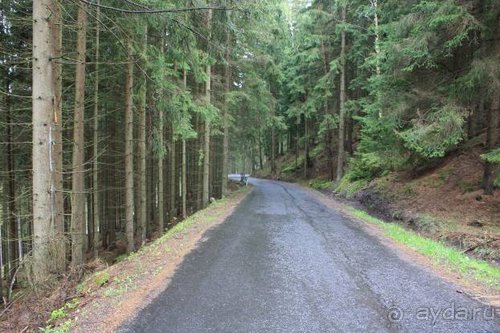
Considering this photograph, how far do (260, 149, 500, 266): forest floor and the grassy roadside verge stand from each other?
6350 millimetres

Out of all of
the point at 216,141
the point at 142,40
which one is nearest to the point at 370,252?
the point at 142,40

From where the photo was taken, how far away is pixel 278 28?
1738cm

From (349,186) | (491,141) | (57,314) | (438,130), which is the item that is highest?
(438,130)

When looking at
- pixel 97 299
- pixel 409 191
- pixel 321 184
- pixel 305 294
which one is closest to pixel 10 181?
pixel 97 299

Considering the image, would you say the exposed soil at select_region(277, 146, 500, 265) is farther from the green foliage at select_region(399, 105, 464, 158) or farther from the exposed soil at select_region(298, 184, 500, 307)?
the green foliage at select_region(399, 105, 464, 158)

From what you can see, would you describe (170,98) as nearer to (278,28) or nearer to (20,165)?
(20,165)

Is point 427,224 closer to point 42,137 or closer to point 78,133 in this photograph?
point 78,133

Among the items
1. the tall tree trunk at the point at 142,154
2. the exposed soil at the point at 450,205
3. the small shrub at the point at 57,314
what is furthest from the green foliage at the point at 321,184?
the small shrub at the point at 57,314

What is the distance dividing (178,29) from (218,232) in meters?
4.71

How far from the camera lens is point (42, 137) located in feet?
17.3

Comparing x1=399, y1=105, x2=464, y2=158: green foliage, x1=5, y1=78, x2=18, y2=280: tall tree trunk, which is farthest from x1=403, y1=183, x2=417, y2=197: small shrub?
x1=5, y1=78, x2=18, y2=280: tall tree trunk

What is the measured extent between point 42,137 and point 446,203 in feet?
35.3

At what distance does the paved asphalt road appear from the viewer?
13.1 ft

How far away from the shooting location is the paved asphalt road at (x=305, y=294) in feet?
13.1
